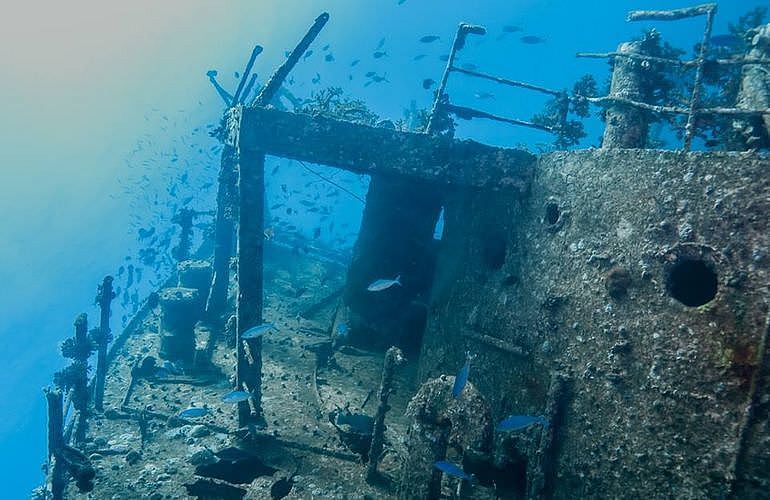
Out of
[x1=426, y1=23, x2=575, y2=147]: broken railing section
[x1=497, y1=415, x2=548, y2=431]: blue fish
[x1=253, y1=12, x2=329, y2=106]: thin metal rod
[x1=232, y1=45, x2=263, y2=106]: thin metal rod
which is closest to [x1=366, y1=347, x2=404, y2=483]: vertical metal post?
[x1=497, y1=415, x2=548, y2=431]: blue fish

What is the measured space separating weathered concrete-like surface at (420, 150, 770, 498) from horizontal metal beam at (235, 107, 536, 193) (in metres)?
1.13

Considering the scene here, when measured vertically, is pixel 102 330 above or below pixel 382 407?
below

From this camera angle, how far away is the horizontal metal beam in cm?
679

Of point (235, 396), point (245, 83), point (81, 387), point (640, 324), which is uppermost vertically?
point (245, 83)

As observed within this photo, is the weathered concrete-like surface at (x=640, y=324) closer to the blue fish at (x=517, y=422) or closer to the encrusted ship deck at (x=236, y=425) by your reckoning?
the blue fish at (x=517, y=422)

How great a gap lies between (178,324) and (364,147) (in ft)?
22.8

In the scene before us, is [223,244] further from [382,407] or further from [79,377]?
[382,407]

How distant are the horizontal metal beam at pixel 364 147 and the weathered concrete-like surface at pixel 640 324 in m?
1.13

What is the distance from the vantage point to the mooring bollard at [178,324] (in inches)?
416

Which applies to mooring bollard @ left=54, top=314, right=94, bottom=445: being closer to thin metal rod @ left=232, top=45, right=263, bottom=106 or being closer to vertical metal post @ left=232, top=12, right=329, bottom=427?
vertical metal post @ left=232, top=12, right=329, bottom=427

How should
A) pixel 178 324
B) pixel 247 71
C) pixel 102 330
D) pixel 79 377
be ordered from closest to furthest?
pixel 79 377 < pixel 102 330 < pixel 178 324 < pixel 247 71

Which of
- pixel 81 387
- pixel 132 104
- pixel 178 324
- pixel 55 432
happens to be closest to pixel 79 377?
pixel 81 387

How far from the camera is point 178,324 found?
1068 centimetres

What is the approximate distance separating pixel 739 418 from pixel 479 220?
443cm
